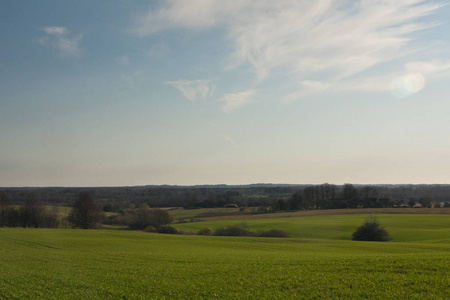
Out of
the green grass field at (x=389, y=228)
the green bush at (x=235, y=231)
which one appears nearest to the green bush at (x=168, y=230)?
the green grass field at (x=389, y=228)

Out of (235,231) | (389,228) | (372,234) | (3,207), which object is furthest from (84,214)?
(389,228)

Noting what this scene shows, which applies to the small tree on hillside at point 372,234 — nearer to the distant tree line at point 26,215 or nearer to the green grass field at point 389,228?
the green grass field at point 389,228

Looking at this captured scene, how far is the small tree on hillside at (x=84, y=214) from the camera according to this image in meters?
79.2

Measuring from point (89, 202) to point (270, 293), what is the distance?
251ft

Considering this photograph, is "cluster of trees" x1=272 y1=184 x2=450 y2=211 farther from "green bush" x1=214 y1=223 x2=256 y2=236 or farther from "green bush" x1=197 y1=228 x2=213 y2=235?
"green bush" x1=197 y1=228 x2=213 y2=235

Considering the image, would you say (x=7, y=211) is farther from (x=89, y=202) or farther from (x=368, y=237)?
(x=368, y=237)

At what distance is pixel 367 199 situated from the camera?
118750 mm

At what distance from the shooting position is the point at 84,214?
79.1 meters

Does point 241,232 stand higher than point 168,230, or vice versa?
point 241,232

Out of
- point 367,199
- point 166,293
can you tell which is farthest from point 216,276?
point 367,199

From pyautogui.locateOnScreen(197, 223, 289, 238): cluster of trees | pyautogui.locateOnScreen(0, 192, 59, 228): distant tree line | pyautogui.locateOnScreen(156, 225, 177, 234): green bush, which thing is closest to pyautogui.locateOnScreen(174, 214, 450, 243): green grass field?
pyautogui.locateOnScreen(197, 223, 289, 238): cluster of trees

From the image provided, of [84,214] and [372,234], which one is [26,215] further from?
[372,234]

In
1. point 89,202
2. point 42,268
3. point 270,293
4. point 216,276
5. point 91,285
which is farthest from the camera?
point 89,202

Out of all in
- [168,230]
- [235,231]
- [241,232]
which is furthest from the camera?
[168,230]
